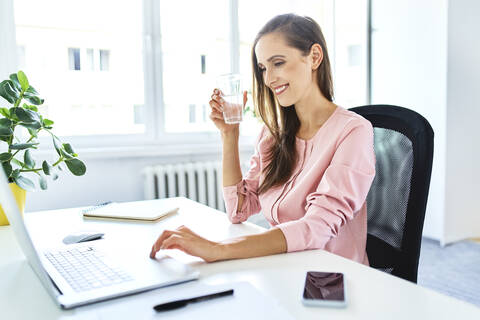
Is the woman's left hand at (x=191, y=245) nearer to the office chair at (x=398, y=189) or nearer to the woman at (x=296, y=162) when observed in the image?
the woman at (x=296, y=162)

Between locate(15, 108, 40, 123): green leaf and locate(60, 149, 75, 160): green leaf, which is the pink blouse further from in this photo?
locate(15, 108, 40, 123): green leaf

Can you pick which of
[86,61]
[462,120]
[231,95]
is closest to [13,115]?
[231,95]

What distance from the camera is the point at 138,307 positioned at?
64 centimetres

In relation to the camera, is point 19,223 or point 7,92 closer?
point 19,223

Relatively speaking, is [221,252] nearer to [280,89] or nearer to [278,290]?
[278,290]

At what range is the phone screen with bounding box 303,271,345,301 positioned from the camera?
0.64 meters

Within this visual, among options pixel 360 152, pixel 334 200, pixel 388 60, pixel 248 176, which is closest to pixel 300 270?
pixel 334 200

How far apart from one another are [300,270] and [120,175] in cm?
214

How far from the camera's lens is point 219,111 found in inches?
53.8

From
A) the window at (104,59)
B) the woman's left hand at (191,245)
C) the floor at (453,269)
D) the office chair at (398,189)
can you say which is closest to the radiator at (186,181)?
the window at (104,59)

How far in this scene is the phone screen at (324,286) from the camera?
0.64 meters

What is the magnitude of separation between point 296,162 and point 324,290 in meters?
0.64

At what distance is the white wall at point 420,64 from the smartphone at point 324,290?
2601 mm

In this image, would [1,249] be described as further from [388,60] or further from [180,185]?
[388,60]
